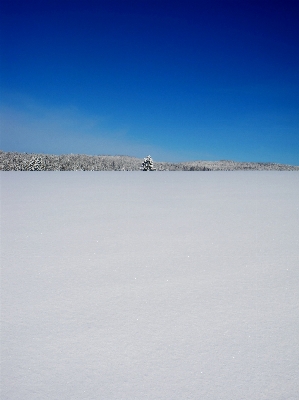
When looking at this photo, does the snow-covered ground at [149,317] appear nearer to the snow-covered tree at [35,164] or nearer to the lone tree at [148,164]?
the lone tree at [148,164]

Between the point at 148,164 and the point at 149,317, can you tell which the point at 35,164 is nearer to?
the point at 148,164

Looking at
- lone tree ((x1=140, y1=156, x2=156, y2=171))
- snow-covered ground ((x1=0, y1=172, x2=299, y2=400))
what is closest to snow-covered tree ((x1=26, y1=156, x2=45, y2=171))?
lone tree ((x1=140, y1=156, x2=156, y2=171))

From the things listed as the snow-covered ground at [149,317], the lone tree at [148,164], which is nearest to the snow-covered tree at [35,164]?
the lone tree at [148,164]

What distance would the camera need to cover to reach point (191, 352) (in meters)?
1.40

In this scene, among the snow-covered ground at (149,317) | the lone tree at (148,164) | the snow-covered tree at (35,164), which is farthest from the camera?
the snow-covered tree at (35,164)

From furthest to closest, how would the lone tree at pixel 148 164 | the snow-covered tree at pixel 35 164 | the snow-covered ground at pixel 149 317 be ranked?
the snow-covered tree at pixel 35 164 < the lone tree at pixel 148 164 < the snow-covered ground at pixel 149 317

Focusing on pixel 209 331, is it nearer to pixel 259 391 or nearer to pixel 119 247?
pixel 259 391

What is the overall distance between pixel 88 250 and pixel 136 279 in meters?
0.92

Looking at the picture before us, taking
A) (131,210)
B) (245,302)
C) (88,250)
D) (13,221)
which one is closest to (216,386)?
(245,302)

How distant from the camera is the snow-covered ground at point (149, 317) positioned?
3.99 feet

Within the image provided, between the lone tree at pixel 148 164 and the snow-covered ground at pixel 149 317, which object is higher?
the lone tree at pixel 148 164

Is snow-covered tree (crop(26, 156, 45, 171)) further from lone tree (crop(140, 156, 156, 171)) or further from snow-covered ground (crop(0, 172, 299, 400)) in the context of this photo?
snow-covered ground (crop(0, 172, 299, 400))

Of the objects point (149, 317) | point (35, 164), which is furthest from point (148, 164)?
point (149, 317)

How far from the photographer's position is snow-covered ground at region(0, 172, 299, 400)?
1.22m
